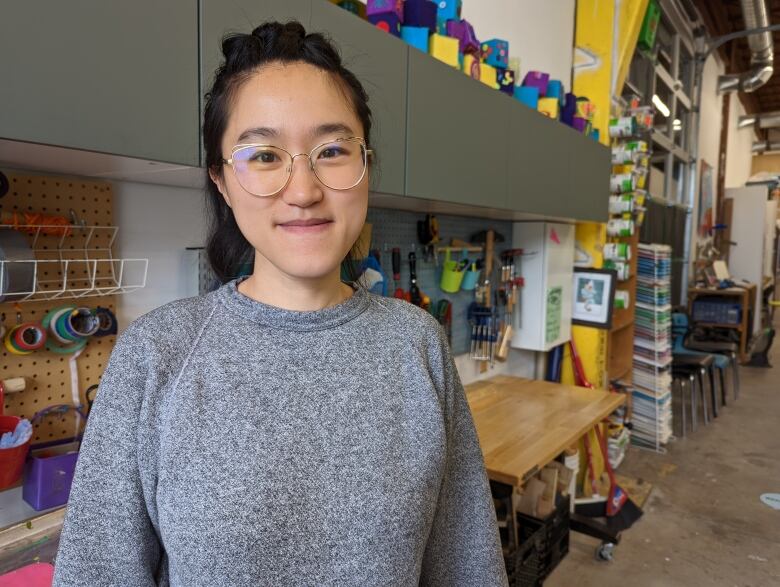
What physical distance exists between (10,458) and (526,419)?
183 cm

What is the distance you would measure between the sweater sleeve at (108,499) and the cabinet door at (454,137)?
101 cm

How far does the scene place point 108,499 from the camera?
0.74 metres

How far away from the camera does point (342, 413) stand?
823 millimetres

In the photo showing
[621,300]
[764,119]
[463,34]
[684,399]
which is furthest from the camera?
[764,119]

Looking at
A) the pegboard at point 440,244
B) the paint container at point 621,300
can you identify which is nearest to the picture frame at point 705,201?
the paint container at point 621,300

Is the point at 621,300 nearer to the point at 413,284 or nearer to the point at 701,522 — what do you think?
the point at 701,522

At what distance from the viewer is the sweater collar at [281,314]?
2.81 ft

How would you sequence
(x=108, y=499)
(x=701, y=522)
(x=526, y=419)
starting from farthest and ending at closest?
(x=701, y=522), (x=526, y=419), (x=108, y=499)

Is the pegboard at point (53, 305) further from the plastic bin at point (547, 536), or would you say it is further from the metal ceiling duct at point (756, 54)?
the metal ceiling duct at point (756, 54)

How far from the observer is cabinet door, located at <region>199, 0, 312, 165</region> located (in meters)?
1.01

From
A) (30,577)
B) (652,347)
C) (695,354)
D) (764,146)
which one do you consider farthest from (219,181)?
(764,146)

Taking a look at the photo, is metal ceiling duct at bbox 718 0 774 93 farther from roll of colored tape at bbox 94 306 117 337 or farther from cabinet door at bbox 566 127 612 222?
roll of colored tape at bbox 94 306 117 337

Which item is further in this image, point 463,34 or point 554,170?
point 554,170

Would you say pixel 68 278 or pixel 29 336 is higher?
pixel 68 278
